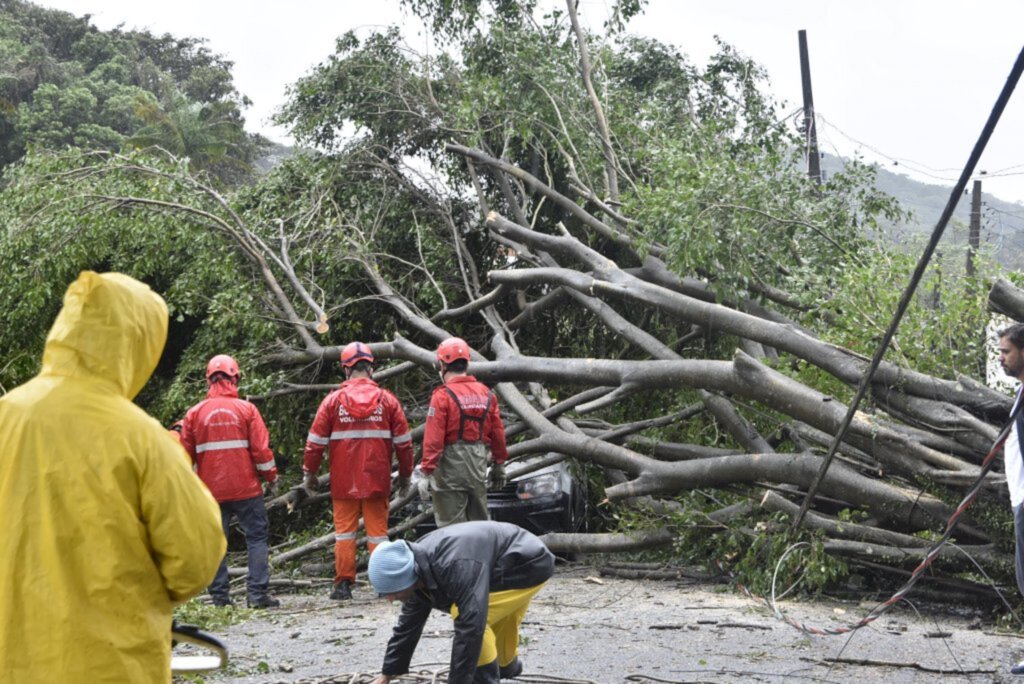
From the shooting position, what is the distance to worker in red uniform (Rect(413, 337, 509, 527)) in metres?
7.34

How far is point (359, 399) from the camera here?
7.75 metres

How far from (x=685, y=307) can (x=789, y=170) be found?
1.96 metres

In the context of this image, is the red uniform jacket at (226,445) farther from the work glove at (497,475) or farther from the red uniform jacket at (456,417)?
the work glove at (497,475)

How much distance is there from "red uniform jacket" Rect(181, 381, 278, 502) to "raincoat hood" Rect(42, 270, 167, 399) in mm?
4773

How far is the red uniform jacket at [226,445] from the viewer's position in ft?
24.4

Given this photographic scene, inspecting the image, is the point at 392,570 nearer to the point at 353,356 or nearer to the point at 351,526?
the point at 351,526

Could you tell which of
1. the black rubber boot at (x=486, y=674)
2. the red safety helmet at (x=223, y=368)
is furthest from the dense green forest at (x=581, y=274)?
the black rubber boot at (x=486, y=674)

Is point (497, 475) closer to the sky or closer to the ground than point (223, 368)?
closer to the ground

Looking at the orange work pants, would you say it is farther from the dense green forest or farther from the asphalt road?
the dense green forest

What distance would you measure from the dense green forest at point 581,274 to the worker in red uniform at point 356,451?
108 centimetres

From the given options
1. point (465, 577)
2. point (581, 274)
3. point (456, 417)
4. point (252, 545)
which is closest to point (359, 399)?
point (456, 417)

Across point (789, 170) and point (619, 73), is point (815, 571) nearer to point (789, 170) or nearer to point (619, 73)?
point (789, 170)

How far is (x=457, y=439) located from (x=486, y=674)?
318 centimetres

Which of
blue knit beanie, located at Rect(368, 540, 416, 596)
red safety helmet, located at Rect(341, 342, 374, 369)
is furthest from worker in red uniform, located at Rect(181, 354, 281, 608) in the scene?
blue knit beanie, located at Rect(368, 540, 416, 596)
